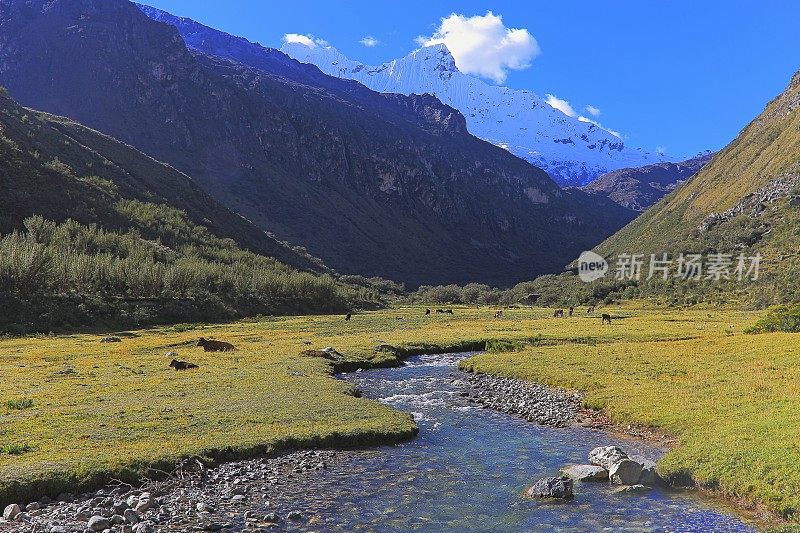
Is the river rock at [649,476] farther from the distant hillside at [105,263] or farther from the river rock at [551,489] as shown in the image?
the distant hillside at [105,263]

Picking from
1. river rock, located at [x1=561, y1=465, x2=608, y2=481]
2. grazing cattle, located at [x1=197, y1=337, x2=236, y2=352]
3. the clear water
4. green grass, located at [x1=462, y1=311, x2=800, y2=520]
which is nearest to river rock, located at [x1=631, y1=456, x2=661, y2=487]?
green grass, located at [x1=462, y1=311, x2=800, y2=520]

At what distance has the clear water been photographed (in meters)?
17.4

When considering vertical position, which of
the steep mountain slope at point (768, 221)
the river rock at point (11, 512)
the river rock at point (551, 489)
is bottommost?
the river rock at point (11, 512)

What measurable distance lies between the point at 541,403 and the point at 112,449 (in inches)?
957

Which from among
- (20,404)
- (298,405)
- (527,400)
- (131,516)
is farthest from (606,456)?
(20,404)

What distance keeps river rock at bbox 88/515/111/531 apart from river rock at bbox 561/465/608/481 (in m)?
15.9

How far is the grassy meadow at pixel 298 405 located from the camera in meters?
20.6

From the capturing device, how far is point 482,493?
66.1 ft

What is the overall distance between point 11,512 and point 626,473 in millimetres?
20917

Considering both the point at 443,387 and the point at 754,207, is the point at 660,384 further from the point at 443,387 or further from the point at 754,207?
the point at 754,207

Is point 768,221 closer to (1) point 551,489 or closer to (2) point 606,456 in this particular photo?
(2) point 606,456

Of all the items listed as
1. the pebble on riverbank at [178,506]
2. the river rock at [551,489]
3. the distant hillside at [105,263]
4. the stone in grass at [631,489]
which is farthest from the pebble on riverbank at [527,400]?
the distant hillside at [105,263]

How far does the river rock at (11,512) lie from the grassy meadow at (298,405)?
123 centimetres

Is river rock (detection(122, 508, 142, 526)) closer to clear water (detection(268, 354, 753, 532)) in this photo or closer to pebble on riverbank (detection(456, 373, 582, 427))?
clear water (detection(268, 354, 753, 532))
